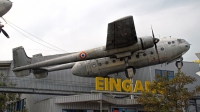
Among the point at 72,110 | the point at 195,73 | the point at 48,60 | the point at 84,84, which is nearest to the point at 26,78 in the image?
the point at 48,60

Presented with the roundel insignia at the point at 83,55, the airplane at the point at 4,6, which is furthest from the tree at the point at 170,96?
the airplane at the point at 4,6

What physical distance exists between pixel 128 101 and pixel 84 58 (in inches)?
338

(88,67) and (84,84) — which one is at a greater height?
(88,67)

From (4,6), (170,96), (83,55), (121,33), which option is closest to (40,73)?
(83,55)

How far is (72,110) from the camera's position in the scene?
90.0 ft

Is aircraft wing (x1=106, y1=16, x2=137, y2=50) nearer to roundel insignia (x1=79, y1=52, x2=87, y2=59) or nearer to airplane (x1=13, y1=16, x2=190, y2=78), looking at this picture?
airplane (x1=13, y1=16, x2=190, y2=78)

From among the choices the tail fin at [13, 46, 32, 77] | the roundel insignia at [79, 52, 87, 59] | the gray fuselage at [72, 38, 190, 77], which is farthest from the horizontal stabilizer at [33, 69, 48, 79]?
the roundel insignia at [79, 52, 87, 59]

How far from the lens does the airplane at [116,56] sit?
106 ft

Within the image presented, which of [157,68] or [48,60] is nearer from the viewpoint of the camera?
[48,60]

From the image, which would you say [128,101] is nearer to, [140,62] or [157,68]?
[140,62]

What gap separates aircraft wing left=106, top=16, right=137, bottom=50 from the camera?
29.0m

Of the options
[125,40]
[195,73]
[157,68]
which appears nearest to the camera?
[125,40]

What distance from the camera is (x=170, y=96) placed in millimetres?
20953

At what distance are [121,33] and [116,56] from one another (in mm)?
4669
